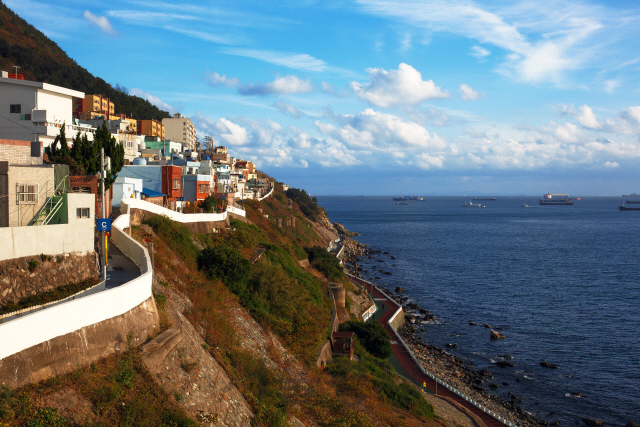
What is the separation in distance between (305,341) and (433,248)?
91951 millimetres

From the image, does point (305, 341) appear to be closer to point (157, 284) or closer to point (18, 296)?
point (157, 284)

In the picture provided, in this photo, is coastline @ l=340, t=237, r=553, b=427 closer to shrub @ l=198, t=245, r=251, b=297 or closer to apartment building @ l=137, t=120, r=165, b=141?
shrub @ l=198, t=245, r=251, b=297

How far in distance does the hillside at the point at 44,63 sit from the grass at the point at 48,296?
290 ft

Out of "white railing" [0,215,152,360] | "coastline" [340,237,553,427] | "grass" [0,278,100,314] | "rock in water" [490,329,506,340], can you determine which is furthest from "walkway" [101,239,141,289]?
"rock in water" [490,329,506,340]

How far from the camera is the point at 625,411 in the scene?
3672cm

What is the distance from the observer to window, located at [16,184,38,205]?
18.2m

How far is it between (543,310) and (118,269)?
185 ft

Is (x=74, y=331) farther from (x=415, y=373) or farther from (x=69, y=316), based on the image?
(x=415, y=373)

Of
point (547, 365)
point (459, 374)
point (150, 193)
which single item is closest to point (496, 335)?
point (547, 365)

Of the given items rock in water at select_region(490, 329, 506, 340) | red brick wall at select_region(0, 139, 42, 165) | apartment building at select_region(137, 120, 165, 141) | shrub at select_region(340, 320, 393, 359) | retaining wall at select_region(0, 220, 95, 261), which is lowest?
rock in water at select_region(490, 329, 506, 340)

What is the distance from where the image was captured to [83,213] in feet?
64.3

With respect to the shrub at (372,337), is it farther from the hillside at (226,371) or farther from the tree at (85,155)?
the tree at (85,155)

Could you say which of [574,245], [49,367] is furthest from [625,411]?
[574,245]

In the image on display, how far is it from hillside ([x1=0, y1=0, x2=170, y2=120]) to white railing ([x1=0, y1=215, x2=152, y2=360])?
299ft
